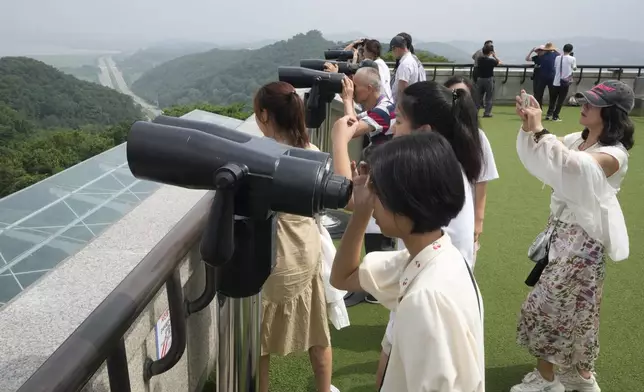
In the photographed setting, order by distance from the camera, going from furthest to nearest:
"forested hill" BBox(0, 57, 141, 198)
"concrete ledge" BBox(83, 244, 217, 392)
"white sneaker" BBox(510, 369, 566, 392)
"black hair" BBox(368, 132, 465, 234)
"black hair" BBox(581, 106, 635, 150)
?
"forested hill" BBox(0, 57, 141, 198)
"white sneaker" BBox(510, 369, 566, 392)
"black hair" BBox(581, 106, 635, 150)
"concrete ledge" BBox(83, 244, 217, 392)
"black hair" BBox(368, 132, 465, 234)

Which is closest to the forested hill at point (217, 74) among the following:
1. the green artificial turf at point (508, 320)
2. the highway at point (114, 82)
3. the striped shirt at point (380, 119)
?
the highway at point (114, 82)

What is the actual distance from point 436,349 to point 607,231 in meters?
1.71

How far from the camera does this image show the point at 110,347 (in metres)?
1.16

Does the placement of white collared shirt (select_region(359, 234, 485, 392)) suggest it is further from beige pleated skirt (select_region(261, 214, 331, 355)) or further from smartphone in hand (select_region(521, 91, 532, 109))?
smartphone in hand (select_region(521, 91, 532, 109))

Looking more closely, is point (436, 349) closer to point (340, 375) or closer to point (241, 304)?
point (241, 304)

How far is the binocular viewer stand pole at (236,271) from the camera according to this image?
103 cm

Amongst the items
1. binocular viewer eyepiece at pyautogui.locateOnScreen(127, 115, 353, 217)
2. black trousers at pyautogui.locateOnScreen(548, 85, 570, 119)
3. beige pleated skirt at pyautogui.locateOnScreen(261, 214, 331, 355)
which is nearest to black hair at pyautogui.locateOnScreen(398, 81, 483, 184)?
beige pleated skirt at pyautogui.locateOnScreen(261, 214, 331, 355)

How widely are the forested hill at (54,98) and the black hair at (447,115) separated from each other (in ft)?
11.2

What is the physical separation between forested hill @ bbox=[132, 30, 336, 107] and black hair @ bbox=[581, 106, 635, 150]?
10.9 feet

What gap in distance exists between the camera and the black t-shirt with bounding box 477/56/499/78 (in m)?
10.2

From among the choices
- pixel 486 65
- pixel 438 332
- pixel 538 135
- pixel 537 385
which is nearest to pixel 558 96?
pixel 486 65

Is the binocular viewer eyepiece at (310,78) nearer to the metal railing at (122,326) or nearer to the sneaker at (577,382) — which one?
the metal railing at (122,326)

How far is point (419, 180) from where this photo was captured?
1271 millimetres

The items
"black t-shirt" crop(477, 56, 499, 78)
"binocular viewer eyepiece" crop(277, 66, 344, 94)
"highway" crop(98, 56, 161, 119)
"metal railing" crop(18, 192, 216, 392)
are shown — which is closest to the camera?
"metal railing" crop(18, 192, 216, 392)
